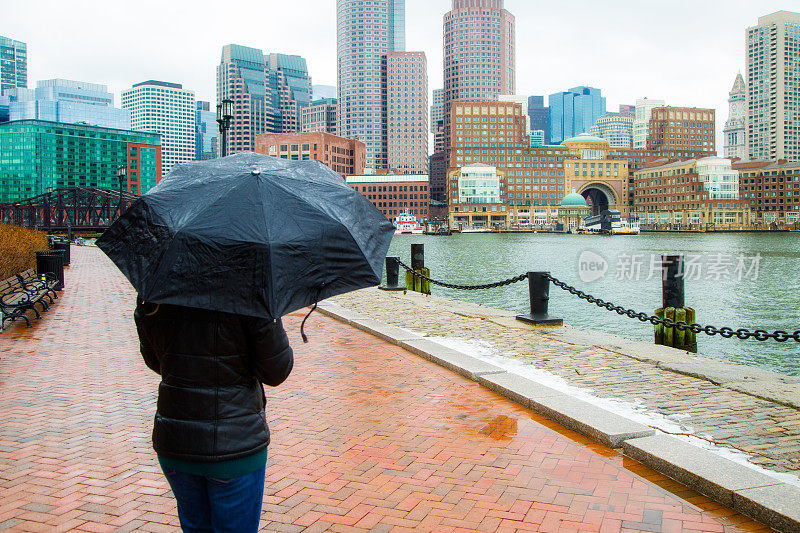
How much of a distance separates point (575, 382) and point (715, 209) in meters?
165

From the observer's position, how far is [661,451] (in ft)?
16.0

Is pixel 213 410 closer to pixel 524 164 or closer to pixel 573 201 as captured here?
pixel 573 201

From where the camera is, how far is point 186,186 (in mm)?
2947

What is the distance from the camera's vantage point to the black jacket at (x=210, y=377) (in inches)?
101

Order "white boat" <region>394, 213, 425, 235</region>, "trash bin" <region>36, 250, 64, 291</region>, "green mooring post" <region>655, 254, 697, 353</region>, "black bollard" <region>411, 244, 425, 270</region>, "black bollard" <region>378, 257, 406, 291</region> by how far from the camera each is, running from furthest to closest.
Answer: "white boat" <region>394, 213, 425, 235</region>
"black bollard" <region>411, 244, 425, 270</region>
"black bollard" <region>378, 257, 406, 291</region>
"trash bin" <region>36, 250, 64, 291</region>
"green mooring post" <region>655, 254, 697, 353</region>

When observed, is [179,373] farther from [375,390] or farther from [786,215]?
[786,215]

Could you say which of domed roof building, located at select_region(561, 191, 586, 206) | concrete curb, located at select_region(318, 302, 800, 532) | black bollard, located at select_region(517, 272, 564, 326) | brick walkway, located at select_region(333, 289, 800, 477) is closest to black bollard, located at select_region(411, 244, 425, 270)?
brick walkway, located at select_region(333, 289, 800, 477)

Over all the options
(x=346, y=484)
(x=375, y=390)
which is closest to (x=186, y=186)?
(x=346, y=484)

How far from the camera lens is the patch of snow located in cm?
491

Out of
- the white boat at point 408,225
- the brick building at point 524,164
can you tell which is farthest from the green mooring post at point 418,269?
the brick building at point 524,164

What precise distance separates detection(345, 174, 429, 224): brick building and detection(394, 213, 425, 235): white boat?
8125 mm

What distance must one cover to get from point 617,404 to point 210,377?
495 cm

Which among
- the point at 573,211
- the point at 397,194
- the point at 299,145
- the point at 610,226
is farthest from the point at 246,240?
the point at 397,194

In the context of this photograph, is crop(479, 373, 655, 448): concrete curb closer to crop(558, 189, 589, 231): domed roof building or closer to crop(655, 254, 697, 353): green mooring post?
crop(655, 254, 697, 353): green mooring post
